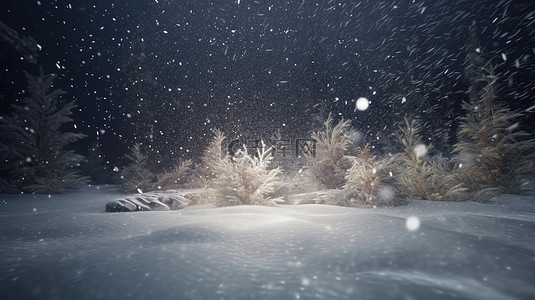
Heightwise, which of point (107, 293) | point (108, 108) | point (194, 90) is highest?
point (194, 90)

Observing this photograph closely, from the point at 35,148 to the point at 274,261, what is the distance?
1042cm

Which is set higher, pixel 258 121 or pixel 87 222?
pixel 258 121

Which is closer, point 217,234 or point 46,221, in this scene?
point 217,234

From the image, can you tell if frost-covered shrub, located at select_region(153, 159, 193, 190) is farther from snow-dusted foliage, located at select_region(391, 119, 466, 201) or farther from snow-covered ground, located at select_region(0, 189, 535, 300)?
snow-dusted foliage, located at select_region(391, 119, 466, 201)

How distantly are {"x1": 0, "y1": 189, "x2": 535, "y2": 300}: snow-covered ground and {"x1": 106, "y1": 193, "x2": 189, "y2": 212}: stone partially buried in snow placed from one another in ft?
6.43

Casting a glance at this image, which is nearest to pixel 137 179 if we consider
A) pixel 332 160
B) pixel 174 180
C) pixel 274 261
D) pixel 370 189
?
pixel 174 180

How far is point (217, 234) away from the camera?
106 inches

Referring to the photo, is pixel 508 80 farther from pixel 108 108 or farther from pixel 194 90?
pixel 108 108

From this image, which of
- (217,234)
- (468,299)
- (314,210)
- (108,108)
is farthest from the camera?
(108,108)

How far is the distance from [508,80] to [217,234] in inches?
1397

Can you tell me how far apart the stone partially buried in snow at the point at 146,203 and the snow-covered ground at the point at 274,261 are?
1.96 meters

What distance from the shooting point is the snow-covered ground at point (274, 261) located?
1.53 m

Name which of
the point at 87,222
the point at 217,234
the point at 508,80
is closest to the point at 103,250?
the point at 217,234

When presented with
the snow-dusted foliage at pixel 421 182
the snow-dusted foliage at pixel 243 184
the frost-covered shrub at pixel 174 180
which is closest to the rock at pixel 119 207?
the snow-dusted foliage at pixel 243 184
